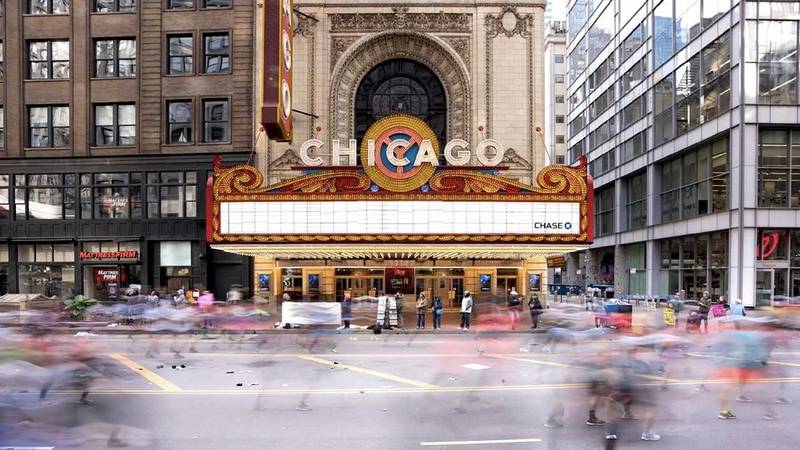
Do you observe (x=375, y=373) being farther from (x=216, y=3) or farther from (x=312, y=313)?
(x=216, y=3)

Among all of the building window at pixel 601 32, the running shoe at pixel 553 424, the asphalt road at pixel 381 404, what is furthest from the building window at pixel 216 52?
the building window at pixel 601 32

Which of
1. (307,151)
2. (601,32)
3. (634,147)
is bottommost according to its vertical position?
(307,151)

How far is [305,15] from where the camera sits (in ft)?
130

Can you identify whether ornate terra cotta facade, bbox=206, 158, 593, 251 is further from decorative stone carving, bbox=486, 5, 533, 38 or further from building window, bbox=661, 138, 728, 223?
building window, bbox=661, 138, 728, 223

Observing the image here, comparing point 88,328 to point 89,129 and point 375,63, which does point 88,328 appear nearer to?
point 89,129

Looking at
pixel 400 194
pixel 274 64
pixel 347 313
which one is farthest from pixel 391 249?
pixel 274 64

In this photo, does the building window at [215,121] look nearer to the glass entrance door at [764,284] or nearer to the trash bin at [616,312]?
the trash bin at [616,312]

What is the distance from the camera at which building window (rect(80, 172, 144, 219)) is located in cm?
4091

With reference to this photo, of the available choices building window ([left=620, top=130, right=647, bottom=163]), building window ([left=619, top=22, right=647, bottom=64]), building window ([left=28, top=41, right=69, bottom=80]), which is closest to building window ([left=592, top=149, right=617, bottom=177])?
building window ([left=620, top=130, right=647, bottom=163])

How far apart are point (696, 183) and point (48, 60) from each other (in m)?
40.9

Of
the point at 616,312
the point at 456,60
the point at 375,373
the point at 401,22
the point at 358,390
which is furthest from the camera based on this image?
the point at 401,22

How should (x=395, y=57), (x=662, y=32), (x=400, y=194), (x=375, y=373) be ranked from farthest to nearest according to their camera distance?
(x=662, y=32), (x=395, y=57), (x=400, y=194), (x=375, y=373)

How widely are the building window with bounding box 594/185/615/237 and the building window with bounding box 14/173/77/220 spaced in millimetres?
48156

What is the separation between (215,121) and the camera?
40.8m
